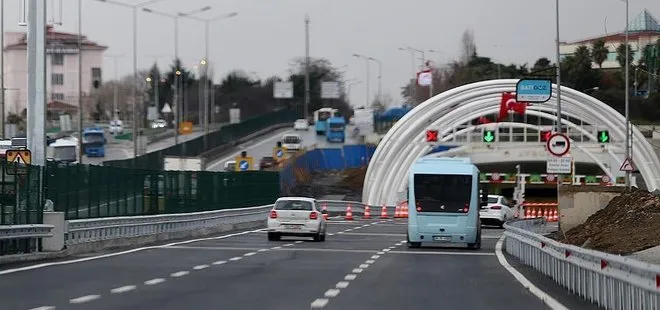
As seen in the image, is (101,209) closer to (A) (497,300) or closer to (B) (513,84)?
(A) (497,300)

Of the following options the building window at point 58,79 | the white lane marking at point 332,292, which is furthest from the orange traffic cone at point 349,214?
the building window at point 58,79

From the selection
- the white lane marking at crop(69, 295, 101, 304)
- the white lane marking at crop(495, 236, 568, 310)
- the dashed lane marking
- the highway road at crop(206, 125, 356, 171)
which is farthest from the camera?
the highway road at crop(206, 125, 356, 171)

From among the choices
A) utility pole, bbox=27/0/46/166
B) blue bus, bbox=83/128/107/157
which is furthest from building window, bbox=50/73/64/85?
utility pole, bbox=27/0/46/166

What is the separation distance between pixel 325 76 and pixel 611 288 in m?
182

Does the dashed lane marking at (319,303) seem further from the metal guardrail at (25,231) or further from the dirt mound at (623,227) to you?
the metal guardrail at (25,231)

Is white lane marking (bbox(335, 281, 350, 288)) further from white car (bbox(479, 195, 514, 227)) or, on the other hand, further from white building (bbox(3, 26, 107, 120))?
white building (bbox(3, 26, 107, 120))

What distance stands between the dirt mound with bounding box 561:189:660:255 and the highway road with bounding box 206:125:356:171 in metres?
60.4

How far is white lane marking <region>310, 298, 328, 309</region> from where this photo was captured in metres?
16.8

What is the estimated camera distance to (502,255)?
3241 cm

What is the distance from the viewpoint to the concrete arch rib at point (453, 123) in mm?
72250

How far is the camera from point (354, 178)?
101 metres

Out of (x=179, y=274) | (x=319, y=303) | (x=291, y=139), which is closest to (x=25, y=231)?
(x=179, y=274)

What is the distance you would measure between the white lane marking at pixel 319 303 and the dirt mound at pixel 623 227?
8.37 m

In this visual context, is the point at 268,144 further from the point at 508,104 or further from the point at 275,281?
the point at 275,281
